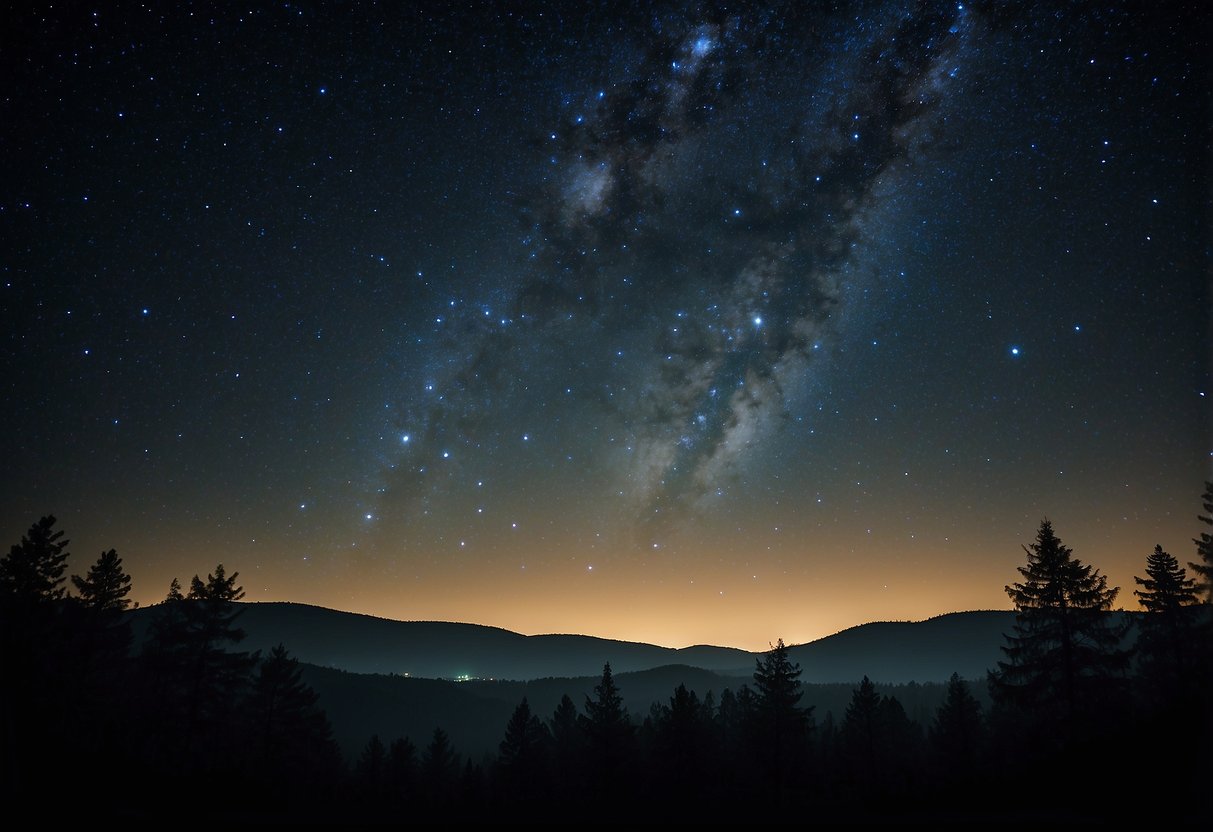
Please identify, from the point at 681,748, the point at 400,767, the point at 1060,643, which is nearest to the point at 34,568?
the point at 400,767

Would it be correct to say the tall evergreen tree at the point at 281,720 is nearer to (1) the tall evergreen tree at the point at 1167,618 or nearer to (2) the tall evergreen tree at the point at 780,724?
(2) the tall evergreen tree at the point at 780,724

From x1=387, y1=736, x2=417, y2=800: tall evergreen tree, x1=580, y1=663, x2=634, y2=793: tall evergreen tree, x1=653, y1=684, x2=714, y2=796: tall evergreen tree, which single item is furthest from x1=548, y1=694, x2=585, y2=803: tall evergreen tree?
x1=387, y1=736, x2=417, y2=800: tall evergreen tree

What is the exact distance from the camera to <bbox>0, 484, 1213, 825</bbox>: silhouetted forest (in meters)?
9.58

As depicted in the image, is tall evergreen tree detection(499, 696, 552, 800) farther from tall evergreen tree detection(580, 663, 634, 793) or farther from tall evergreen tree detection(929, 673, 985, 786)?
tall evergreen tree detection(929, 673, 985, 786)

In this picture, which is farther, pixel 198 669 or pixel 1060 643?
pixel 198 669

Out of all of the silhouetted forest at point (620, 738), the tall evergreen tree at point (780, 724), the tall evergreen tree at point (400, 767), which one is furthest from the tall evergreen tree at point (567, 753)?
the tall evergreen tree at point (780, 724)

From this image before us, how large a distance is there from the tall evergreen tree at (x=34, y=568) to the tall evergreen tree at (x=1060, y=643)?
41115 mm

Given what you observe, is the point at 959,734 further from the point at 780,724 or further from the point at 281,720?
the point at 281,720

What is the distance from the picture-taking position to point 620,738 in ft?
113

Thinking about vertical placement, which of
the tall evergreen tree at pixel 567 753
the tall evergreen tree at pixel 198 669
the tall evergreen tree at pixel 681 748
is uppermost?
the tall evergreen tree at pixel 198 669

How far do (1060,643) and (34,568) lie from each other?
43622 mm

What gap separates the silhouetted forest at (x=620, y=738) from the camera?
31.4ft

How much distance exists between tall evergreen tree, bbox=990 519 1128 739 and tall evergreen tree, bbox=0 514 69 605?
41115mm

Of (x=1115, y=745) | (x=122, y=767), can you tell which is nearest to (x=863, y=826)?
(x=1115, y=745)
